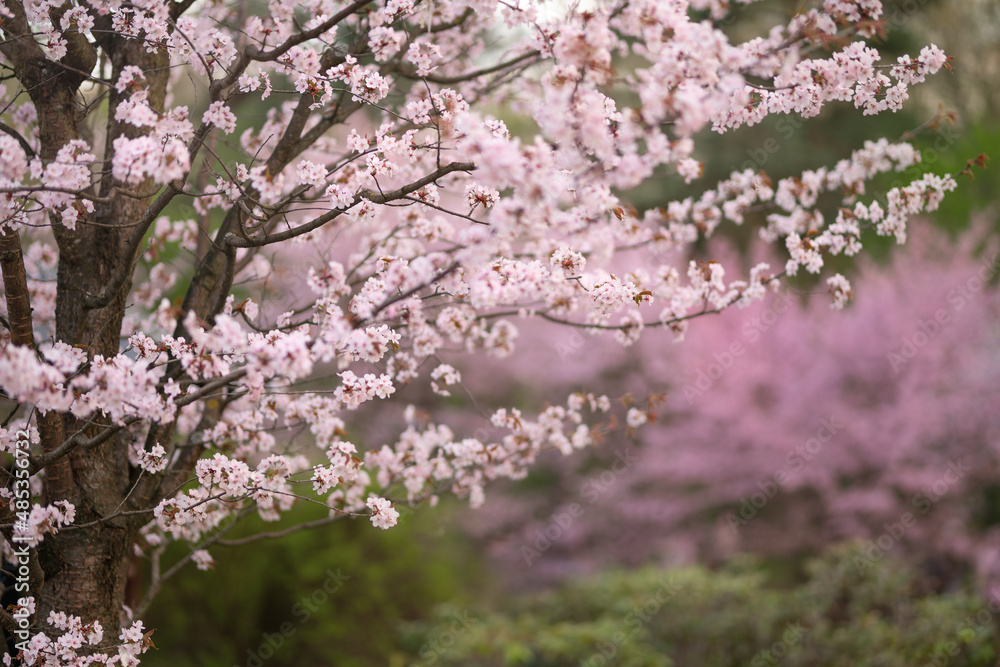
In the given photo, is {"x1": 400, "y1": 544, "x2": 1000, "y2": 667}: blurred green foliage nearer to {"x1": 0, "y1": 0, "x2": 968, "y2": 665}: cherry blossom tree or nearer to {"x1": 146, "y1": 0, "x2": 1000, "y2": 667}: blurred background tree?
{"x1": 146, "y1": 0, "x2": 1000, "y2": 667}: blurred background tree

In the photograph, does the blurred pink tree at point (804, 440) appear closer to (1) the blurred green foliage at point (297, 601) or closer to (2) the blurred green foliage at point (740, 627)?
(2) the blurred green foliage at point (740, 627)

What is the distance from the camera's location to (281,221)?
283cm

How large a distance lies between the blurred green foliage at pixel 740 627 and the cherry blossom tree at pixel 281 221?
1.45m

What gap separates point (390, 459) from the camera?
10.0ft

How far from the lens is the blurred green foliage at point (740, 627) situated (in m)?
3.86

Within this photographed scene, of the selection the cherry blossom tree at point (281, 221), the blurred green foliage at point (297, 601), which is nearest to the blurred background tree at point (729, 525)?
the blurred green foliage at point (297, 601)

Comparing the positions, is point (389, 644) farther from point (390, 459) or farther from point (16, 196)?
point (16, 196)

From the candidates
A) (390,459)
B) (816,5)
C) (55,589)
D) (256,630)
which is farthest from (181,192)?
(256,630)

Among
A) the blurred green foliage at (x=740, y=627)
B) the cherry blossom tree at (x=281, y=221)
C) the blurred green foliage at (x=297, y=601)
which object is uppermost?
the cherry blossom tree at (x=281, y=221)

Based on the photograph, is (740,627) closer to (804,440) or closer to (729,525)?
(804,440)

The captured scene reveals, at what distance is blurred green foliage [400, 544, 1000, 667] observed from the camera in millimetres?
3855

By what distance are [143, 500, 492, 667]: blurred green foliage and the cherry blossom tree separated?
1.61m

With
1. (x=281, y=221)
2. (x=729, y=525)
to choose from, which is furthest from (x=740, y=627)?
(x=281, y=221)

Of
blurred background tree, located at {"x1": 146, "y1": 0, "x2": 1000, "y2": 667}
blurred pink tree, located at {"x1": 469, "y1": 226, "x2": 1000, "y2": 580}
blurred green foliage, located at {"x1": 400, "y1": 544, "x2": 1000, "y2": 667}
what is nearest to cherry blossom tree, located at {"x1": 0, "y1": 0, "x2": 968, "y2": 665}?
blurred background tree, located at {"x1": 146, "y1": 0, "x2": 1000, "y2": 667}
